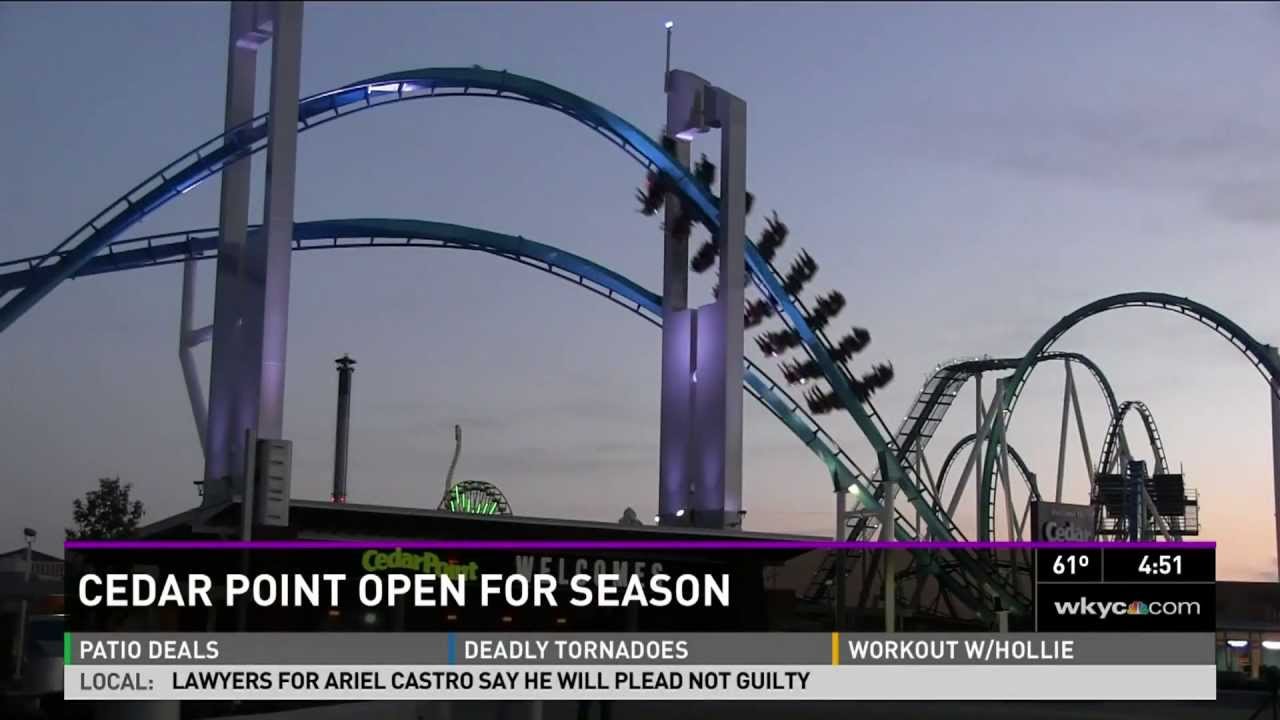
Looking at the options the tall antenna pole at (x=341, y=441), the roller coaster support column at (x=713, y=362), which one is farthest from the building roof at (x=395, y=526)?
the tall antenna pole at (x=341, y=441)

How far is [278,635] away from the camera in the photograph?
1330cm

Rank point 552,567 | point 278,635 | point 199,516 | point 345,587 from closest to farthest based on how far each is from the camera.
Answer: point 278,635
point 345,587
point 199,516
point 552,567

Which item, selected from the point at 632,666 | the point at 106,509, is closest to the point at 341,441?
the point at 106,509

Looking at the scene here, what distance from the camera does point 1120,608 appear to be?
15.1m

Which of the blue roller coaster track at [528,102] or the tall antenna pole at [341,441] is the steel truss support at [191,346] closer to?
the blue roller coaster track at [528,102]

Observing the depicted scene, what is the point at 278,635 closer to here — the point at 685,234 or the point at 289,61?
the point at 289,61

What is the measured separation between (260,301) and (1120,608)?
46.0 feet

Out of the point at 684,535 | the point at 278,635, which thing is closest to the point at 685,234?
the point at 684,535

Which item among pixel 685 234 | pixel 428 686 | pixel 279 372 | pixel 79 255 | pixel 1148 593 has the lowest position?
pixel 428 686

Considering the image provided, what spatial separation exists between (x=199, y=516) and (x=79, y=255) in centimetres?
587

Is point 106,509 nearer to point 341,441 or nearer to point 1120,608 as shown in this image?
point 341,441

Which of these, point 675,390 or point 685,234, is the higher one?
point 685,234

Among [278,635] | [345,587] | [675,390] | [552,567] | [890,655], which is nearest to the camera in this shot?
[278,635]

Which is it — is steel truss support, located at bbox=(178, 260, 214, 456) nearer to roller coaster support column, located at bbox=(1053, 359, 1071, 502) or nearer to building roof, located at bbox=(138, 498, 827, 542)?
building roof, located at bbox=(138, 498, 827, 542)
